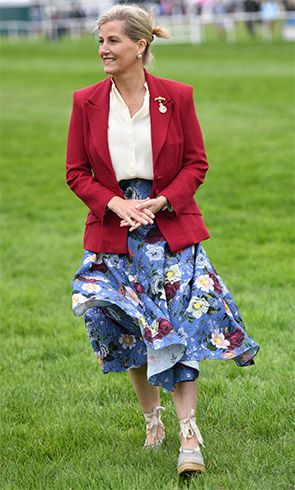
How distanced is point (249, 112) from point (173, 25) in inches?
1101

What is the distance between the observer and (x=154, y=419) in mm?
5156

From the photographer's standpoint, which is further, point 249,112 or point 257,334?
point 249,112

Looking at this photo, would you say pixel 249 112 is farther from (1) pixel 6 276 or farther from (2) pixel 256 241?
(1) pixel 6 276

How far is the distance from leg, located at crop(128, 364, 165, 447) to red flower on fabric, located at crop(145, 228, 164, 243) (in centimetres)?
64

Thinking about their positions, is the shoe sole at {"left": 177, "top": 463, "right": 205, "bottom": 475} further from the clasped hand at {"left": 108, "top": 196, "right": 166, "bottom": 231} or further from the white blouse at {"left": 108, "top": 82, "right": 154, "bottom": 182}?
the white blouse at {"left": 108, "top": 82, "right": 154, "bottom": 182}

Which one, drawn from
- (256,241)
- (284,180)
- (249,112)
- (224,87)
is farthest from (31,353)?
(224,87)

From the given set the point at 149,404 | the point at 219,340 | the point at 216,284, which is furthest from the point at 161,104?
the point at 149,404

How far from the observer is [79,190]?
4.93m

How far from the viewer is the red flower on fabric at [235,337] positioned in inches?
190

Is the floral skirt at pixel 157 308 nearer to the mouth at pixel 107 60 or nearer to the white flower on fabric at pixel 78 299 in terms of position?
the white flower on fabric at pixel 78 299

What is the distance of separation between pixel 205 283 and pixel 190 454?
736 millimetres

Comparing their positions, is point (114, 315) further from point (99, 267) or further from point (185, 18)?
point (185, 18)

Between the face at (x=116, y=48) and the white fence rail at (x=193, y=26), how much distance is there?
2995 cm

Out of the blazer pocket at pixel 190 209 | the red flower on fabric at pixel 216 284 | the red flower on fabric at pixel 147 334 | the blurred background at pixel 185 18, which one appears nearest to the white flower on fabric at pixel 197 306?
the red flower on fabric at pixel 216 284
